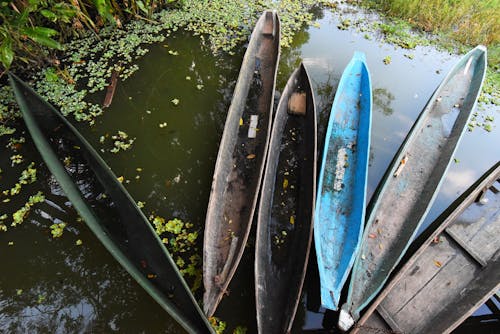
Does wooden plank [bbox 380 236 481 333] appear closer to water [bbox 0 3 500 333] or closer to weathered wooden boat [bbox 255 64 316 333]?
water [bbox 0 3 500 333]

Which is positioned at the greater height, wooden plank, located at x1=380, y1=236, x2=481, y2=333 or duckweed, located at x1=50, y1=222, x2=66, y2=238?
wooden plank, located at x1=380, y1=236, x2=481, y2=333

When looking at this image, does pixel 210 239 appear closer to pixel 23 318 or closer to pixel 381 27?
pixel 23 318

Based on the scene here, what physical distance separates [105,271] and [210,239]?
119 cm

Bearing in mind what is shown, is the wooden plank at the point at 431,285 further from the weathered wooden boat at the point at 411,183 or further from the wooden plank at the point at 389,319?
the weathered wooden boat at the point at 411,183

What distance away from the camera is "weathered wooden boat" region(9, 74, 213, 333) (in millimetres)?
2375

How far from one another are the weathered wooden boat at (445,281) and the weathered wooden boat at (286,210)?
66 centimetres

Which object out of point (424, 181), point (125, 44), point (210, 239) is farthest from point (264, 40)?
point (210, 239)

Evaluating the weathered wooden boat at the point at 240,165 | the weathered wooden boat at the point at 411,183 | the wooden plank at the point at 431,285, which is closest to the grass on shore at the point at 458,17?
the weathered wooden boat at the point at 411,183

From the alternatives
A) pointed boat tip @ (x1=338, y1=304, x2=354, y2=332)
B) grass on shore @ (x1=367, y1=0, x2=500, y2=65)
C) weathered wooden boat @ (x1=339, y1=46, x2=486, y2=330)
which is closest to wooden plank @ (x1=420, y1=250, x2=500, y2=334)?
weathered wooden boat @ (x1=339, y1=46, x2=486, y2=330)

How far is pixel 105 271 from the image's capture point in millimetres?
3014

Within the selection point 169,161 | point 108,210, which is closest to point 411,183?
point 169,161

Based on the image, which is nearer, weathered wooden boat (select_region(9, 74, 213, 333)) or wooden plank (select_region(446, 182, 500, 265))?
weathered wooden boat (select_region(9, 74, 213, 333))

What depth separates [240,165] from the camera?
382cm

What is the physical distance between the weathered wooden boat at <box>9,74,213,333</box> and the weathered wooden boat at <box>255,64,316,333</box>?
631 millimetres
